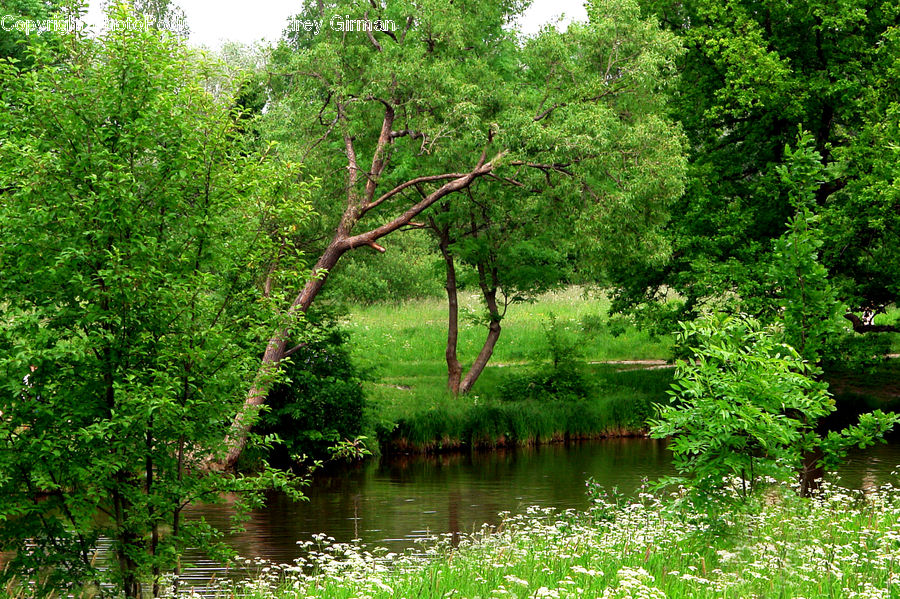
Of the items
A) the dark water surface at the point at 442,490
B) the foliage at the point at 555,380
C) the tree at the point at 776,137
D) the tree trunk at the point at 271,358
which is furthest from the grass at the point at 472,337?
the tree trunk at the point at 271,358

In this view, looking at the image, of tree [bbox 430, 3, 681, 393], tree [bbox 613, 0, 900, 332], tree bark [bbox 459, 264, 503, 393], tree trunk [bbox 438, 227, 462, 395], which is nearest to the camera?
tree [bbox 430, 3, 681, 393]

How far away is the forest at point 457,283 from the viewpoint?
35.7 feet

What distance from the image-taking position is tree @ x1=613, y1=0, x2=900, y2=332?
2903cm

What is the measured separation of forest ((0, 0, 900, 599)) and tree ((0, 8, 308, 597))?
0.16 feet

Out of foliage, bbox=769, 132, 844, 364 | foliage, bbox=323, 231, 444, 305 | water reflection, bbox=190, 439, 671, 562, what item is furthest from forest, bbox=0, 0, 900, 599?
water reflection, bbox=190, 439, 671, 562

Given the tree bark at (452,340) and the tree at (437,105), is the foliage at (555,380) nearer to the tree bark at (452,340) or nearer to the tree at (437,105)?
the tree bark at (452,340)

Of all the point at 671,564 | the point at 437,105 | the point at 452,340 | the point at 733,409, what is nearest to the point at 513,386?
the point at 452,340

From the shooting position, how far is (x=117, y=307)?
1126 centimetres

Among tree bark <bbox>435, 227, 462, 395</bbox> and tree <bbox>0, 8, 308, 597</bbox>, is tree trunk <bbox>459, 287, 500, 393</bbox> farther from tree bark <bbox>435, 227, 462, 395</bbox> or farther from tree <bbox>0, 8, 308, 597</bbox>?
tree <bbox>0, 8, 308, 597</bbox>

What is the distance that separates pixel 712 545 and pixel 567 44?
20.5 m

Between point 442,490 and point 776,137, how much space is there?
16010 mm

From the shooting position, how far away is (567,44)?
29.0m

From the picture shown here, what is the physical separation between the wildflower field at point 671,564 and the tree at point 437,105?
1515cm

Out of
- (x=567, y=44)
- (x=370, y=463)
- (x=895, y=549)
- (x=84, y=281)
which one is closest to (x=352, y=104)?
(x=567, y=44)
